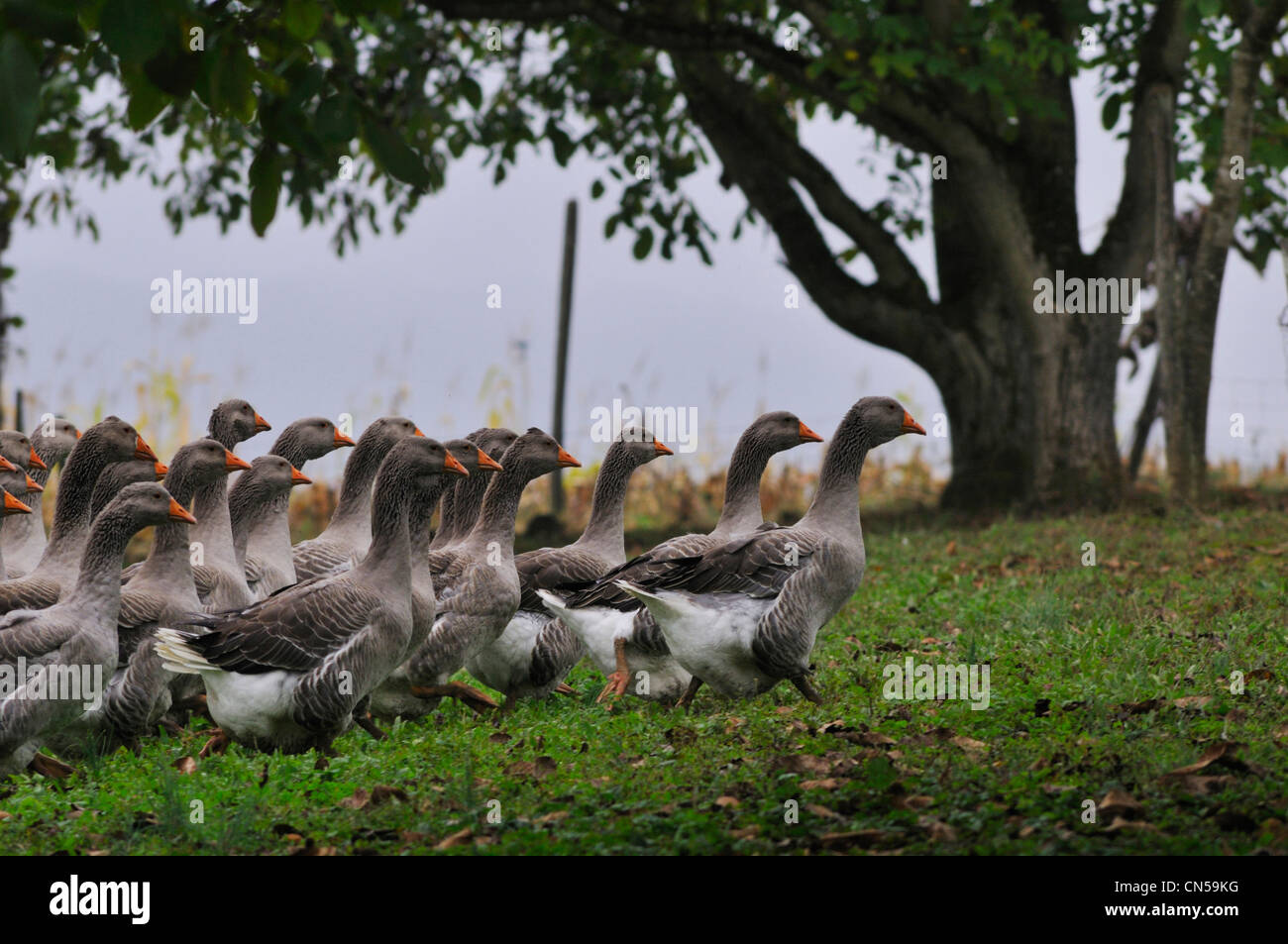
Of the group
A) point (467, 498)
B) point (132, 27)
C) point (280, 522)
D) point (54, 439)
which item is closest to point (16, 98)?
point (132, 27)

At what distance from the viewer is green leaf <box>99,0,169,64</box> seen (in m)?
5.07

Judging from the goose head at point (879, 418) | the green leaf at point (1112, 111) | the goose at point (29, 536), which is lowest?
the goose at point (29, 536)

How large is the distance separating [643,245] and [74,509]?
34.7 feet

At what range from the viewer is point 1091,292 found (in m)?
17.7

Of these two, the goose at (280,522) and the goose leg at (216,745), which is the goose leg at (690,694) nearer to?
the goose leg at (216,745)

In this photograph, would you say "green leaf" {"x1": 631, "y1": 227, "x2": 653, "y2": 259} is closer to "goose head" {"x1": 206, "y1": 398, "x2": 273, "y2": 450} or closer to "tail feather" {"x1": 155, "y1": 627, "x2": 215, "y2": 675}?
"goose head" {"x1": 206, "y1": 398, "x2": 273, "y2": 450}

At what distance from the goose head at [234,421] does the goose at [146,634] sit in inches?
77.3

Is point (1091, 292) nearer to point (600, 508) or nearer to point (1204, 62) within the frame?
point (1204, 62)

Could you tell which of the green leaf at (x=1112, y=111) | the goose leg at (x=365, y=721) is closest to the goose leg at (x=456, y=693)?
the goose leg at (x=365, y=721)

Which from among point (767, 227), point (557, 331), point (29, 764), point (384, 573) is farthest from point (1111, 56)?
point (29, 764)

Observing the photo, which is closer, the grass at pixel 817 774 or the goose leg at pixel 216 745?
the grass at pixel 817 774

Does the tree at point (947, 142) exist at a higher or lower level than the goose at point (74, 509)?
higher

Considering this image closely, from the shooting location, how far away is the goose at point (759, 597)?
8172mm
